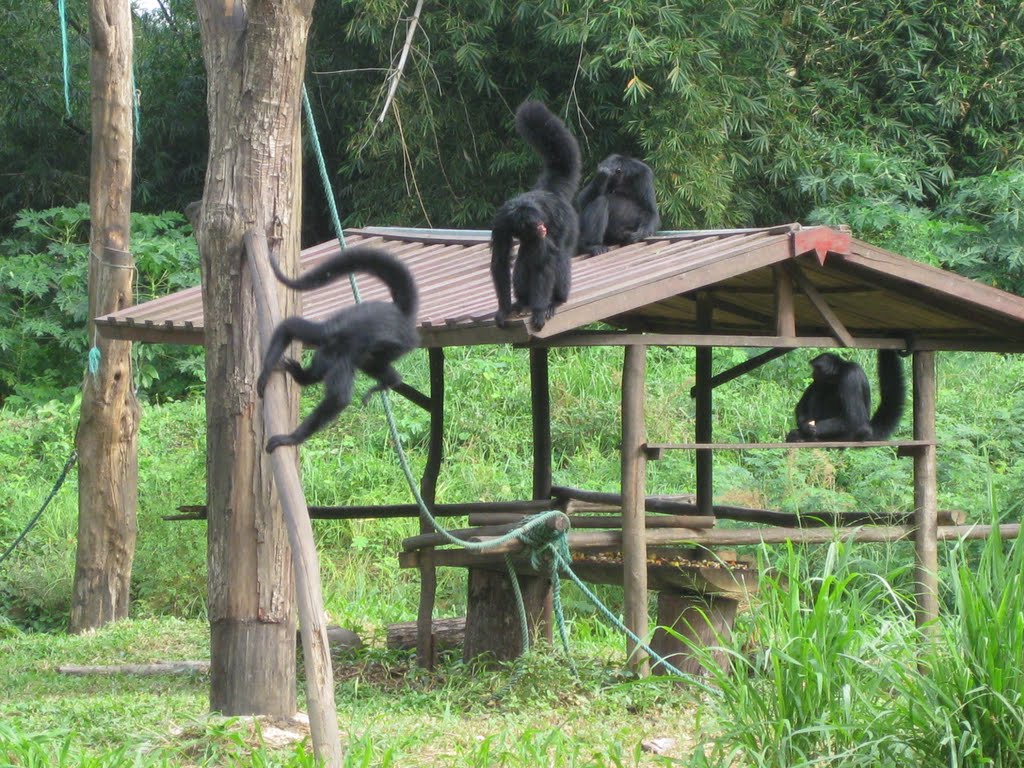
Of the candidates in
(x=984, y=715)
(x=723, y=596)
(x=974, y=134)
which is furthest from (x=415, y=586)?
(x=974, y=134)

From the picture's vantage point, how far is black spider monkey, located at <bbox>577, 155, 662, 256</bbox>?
9969 mm

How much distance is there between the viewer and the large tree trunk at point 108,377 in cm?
1086

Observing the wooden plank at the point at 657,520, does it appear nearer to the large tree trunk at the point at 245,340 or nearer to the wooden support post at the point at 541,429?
the wooden support post at the point at 541,429

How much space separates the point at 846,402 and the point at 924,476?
85 centimetres

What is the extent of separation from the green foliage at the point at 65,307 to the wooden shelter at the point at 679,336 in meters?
8.15

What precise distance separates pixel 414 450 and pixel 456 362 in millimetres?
2113

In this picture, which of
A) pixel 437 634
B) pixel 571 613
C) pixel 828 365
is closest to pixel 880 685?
pixel 828 365

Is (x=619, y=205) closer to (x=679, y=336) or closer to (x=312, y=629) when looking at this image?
(x=679, y=336)

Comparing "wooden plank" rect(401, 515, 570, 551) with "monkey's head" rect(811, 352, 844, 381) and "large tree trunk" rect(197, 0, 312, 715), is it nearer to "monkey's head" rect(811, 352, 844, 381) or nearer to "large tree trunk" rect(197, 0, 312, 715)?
"large tree trunk" rect(197, 0, 312, 715)

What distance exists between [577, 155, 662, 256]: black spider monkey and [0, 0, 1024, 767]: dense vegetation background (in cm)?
331

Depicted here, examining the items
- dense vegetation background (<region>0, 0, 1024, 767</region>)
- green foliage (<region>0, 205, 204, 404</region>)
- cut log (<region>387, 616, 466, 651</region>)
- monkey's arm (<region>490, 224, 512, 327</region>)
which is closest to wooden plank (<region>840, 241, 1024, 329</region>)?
monkey's arm (<region>490, 224, 512, 327</region>)

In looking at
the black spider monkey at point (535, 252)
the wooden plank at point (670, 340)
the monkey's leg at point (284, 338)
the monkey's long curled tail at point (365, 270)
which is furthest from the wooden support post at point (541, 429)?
the monkey's leg at point (284, 338)

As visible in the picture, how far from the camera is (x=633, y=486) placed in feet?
26.2

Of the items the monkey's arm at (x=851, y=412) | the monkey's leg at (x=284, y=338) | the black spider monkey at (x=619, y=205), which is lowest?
the monkey's arm at (x=851, y=412)
